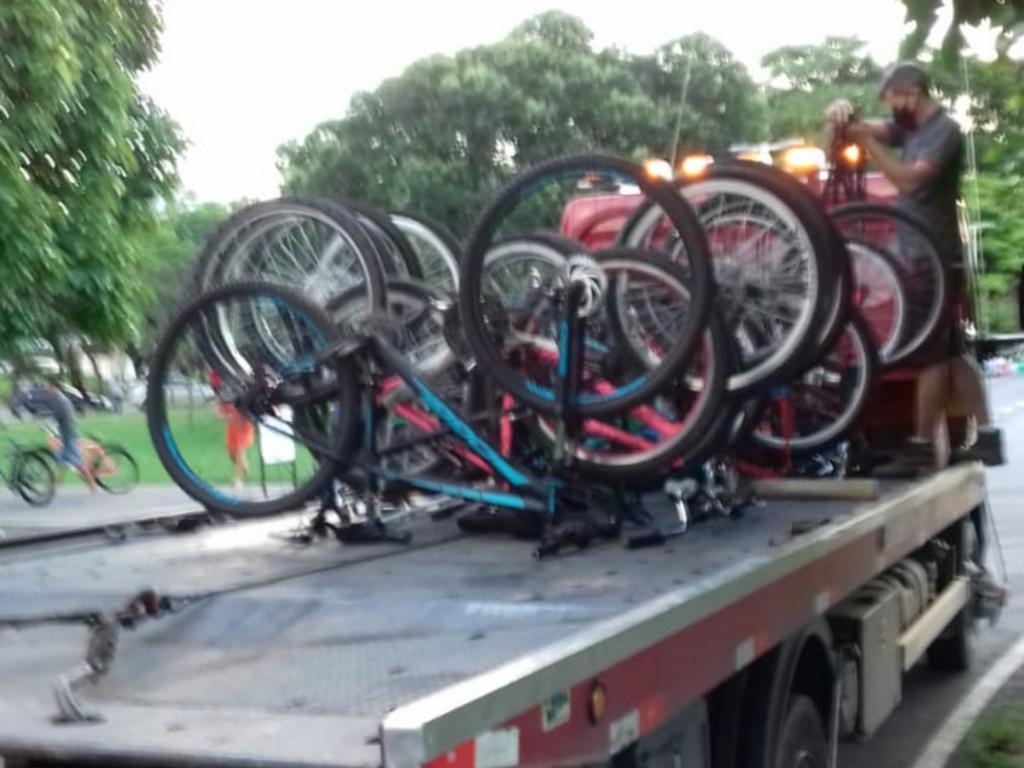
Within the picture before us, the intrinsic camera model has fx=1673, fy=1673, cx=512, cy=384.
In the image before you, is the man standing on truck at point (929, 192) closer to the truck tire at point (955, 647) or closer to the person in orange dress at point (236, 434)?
the truck tire at point (955, 647)

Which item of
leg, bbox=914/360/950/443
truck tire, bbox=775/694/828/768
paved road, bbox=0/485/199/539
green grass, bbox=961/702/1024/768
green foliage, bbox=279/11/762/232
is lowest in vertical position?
green grass, bbox=961/702/1024/768

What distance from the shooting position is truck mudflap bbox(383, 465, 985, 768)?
117 inches

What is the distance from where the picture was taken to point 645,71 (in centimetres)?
1686

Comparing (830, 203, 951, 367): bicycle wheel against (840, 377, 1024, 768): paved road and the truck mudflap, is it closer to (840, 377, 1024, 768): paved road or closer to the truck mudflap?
(840, 377, 1024, 768): paved road

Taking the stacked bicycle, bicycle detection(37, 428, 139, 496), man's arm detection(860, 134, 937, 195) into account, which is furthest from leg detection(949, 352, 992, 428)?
bicycle detection(37, 428, 139, 496)

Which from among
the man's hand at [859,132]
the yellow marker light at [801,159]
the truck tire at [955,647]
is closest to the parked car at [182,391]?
the yellow marker light at [801,159]

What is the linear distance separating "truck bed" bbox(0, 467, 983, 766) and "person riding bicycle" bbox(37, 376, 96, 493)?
15.7 m

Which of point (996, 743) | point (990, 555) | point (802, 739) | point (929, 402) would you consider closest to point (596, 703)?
point (802, 739)

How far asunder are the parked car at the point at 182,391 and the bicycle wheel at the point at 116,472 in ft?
53.2

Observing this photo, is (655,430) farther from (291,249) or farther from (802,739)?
(291,249)

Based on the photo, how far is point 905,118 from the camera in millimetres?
8008

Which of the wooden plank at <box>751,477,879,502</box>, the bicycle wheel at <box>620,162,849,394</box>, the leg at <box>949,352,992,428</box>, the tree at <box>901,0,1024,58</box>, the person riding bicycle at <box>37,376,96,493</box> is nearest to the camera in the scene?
the tree at <box>901,0,1024,58</box>

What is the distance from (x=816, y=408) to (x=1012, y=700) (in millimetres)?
2361

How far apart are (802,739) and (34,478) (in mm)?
16682
